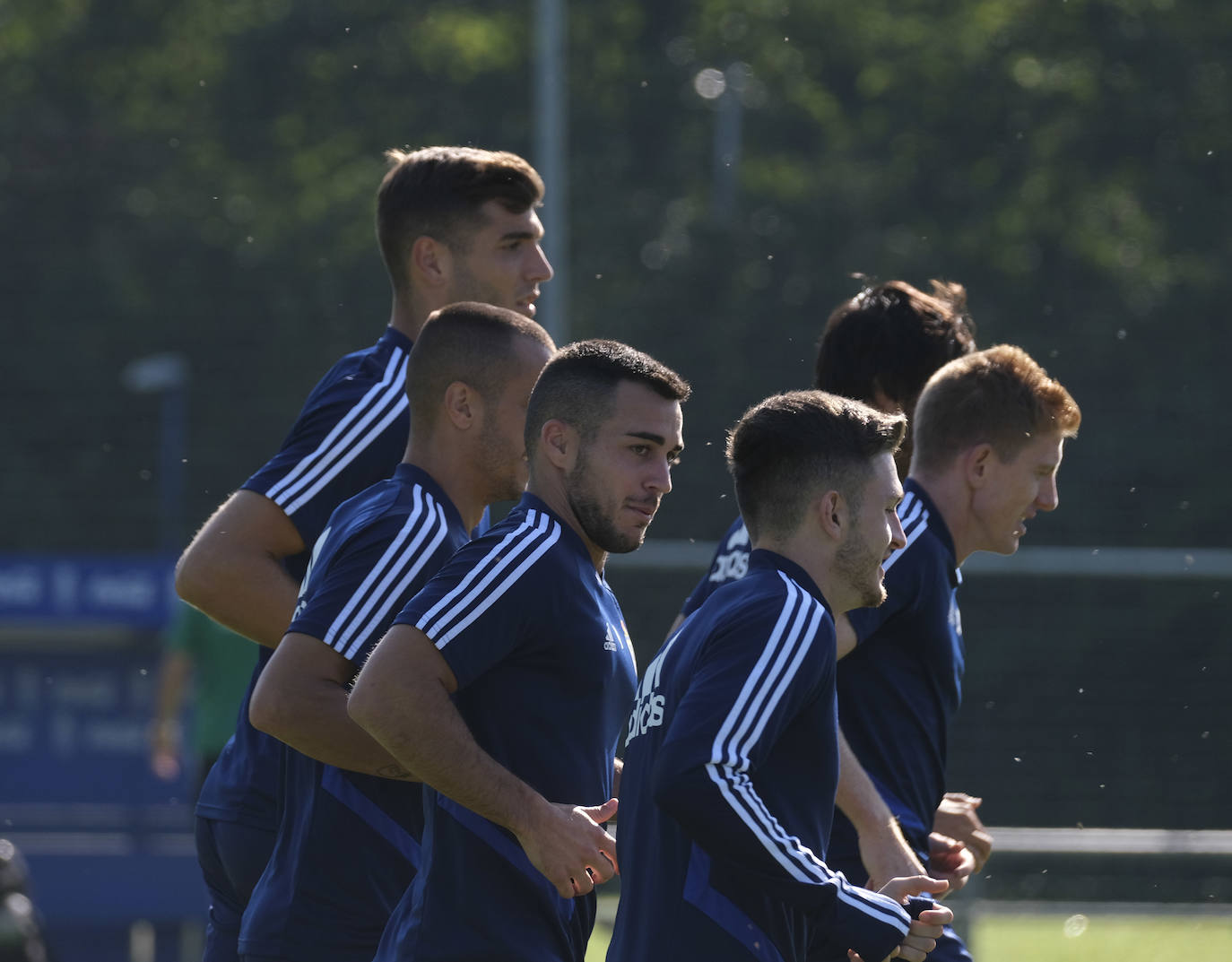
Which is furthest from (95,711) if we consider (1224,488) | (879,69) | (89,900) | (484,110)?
(879,69)

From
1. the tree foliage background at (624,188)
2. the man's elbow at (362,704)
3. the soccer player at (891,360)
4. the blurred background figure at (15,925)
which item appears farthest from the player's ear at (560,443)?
the tree foliage background at (624,188)

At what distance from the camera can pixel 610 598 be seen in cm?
318

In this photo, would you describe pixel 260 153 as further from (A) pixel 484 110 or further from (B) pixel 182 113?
(A) pixel 484 110

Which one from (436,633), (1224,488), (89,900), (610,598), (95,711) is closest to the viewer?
(436,633)

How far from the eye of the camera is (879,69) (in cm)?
2284

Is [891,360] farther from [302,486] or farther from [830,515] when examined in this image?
[302,486]

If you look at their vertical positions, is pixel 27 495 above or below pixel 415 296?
below

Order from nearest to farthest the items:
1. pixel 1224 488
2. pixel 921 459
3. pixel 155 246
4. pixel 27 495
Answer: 1. pixel 921 459
2. pixel 1224 488
3. pixel 27 495
4. pixel 155 246

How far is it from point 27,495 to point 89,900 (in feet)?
39.7

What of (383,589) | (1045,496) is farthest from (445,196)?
(1045,496)

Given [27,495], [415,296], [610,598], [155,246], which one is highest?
[415,296]

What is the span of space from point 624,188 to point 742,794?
19.2 metres

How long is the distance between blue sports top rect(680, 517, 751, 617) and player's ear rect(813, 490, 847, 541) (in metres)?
0.88

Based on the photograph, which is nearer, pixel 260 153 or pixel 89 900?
pixel 89 900
